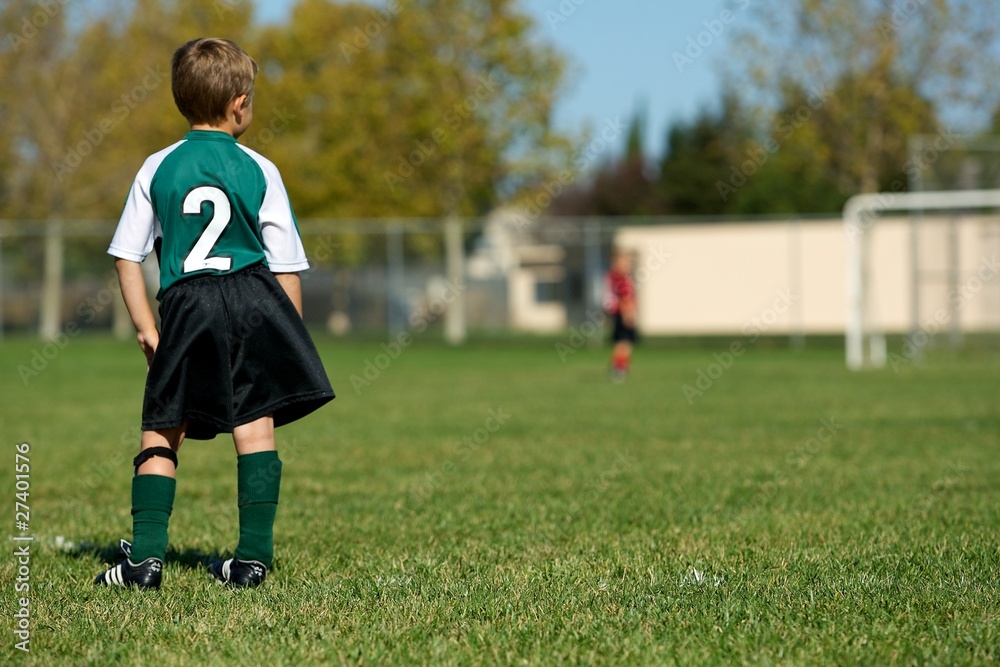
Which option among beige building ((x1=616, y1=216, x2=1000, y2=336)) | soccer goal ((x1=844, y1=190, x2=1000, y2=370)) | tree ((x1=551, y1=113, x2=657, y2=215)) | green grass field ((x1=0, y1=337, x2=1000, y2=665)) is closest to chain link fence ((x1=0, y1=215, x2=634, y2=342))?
beige building ((x1=616, y1=216, x2=1000, y2=336))

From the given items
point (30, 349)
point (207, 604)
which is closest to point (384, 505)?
point (207, 604)

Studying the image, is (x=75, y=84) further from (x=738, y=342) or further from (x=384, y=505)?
(x=384, y=505)

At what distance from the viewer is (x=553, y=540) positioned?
15.3 ft

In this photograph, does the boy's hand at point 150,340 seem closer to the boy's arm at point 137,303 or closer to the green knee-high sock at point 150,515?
the boy's arm at point 137,303

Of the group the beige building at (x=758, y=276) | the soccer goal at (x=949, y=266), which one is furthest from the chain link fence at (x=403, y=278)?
the soccer goal at (x=949, y=266)

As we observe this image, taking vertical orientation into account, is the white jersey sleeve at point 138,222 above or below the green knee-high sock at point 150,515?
above

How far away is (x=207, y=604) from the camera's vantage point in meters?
3.53

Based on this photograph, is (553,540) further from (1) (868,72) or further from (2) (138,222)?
(1) (868,72)

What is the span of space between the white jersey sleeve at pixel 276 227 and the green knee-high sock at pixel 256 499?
24.8 inches

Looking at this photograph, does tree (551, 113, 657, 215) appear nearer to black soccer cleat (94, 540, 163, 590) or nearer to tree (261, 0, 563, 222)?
tree (261, 0, 563, 222)

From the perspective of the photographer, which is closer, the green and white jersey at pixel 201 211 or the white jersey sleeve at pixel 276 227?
the green and white jersey at pixel 201 211

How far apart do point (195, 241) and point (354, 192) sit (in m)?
27.4

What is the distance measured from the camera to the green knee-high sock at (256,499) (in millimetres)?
3795

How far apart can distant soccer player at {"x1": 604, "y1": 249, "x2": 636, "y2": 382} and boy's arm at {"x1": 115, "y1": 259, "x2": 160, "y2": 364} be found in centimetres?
1187
